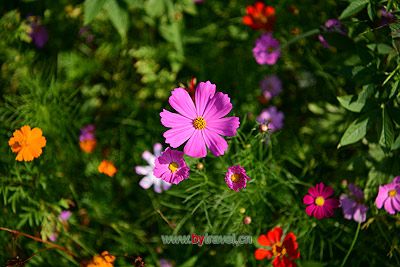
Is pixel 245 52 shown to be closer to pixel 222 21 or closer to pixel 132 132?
pixel 222 21

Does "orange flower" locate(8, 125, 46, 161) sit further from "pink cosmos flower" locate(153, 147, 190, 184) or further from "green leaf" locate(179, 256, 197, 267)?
"green leaf" locate(179, 256, 197, 267)

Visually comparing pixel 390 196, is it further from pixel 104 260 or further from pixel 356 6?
pixel 104 260

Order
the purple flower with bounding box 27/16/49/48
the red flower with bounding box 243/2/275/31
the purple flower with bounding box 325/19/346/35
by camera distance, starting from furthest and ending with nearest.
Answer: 1. the purple flower with bounding box 27/16/49/48
2. the red flower with bounding box 243/2/275/31
3. the purple flower with bounding box 325/19/346/35

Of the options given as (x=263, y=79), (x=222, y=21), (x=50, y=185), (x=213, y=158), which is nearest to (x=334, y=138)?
(x=263, y=79)

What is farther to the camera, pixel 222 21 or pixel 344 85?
pixel 222 21

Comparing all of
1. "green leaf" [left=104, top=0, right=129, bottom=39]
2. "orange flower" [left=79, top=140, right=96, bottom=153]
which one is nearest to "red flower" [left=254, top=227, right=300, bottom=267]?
"orange flower" [left=79, top=140, right=96, bottom=153]

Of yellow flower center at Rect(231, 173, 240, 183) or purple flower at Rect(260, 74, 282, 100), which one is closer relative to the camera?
yellow flower center at Rect(231, 173, 240, 183)

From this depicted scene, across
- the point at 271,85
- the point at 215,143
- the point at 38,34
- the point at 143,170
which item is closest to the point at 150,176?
the point at 143,170
